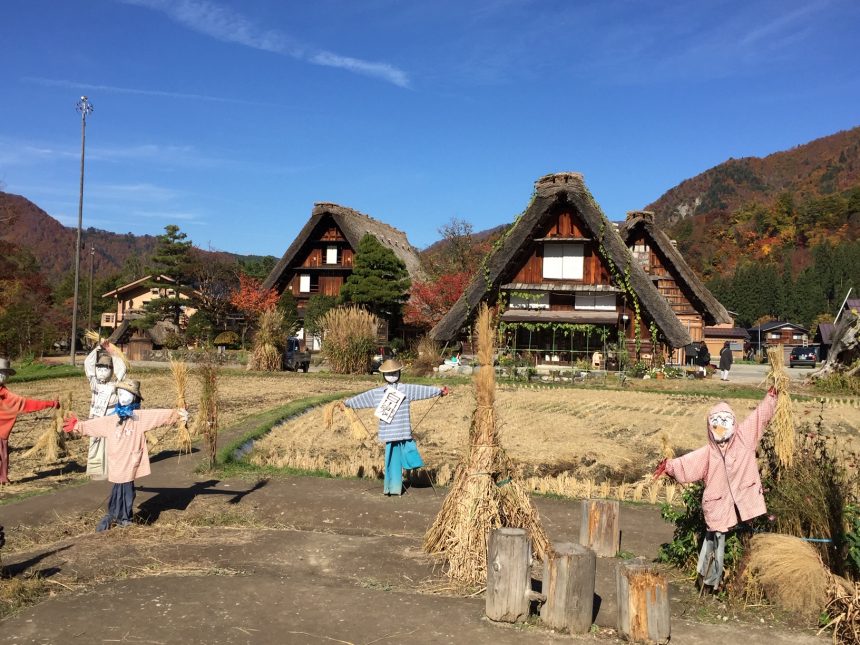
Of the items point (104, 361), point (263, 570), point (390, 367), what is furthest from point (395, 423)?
point (104, 361)

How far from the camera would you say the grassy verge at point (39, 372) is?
19.7 m

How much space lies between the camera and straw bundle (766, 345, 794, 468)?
5.16 metres

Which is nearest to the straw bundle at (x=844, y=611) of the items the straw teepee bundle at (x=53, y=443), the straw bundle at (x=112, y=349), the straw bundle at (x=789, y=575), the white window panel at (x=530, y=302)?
the straw bundle at (x=789, y=575)

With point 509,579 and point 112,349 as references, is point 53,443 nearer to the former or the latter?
point 112,349

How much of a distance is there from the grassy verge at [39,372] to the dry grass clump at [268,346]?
519 cm

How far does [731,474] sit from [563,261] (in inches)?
758

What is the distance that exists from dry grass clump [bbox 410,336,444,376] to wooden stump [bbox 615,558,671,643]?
1778cm

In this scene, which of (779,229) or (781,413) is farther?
(779,229)

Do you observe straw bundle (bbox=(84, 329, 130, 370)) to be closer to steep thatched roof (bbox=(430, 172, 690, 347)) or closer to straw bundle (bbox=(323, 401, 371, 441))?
straw bundle (bbox=(323, 401, 371, 441))

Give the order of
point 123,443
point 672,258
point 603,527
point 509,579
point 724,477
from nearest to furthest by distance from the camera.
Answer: point 509,579, point 724,477, point 603,527, point 123,443, point 672,258

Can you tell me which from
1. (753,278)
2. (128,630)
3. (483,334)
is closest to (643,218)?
(483,334)

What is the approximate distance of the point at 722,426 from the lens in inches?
200

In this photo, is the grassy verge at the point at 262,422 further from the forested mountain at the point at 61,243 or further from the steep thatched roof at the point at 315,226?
the forested mountain at the point at 61,243

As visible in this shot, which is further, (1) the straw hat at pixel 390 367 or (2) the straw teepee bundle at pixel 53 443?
(2) the straw teepee bundle at pixel 53 443
